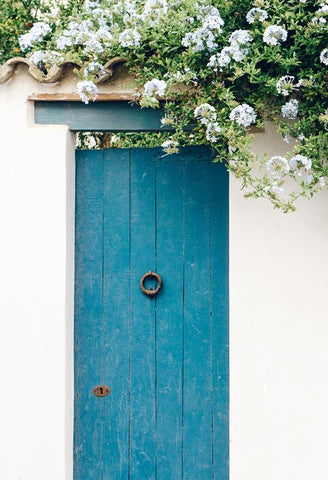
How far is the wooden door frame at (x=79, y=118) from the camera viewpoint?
2.95 m

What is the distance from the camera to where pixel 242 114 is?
251cm

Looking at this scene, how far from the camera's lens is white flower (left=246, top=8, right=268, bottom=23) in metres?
2.47

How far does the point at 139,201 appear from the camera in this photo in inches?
122

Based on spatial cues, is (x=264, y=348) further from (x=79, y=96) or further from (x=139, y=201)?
(x=79, y=96)

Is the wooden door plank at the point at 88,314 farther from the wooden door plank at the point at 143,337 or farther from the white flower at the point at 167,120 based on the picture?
the white flower at the point at 167,120

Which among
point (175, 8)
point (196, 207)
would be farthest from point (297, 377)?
point (175, 8)

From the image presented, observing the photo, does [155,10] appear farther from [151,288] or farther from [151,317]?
[151,317]

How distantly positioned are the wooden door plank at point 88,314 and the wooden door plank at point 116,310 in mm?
37

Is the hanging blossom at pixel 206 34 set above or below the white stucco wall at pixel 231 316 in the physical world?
above

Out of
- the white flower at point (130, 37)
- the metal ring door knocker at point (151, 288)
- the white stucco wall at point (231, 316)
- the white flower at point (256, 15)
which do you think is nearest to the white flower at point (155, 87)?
the white flower at point (130, 37)

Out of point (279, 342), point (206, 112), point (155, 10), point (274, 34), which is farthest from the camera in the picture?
point (279, 342)

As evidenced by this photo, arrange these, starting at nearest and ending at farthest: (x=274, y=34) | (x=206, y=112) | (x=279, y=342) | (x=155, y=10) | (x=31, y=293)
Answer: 1. (x=274, y=34)
2. (x=206, y=112)
3. (x=155, y=10)
4. (x=279, y=342)
5. (x=31, y=293)

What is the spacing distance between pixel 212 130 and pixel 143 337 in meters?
1.20

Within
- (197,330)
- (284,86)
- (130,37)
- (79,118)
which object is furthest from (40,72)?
(197,330)
